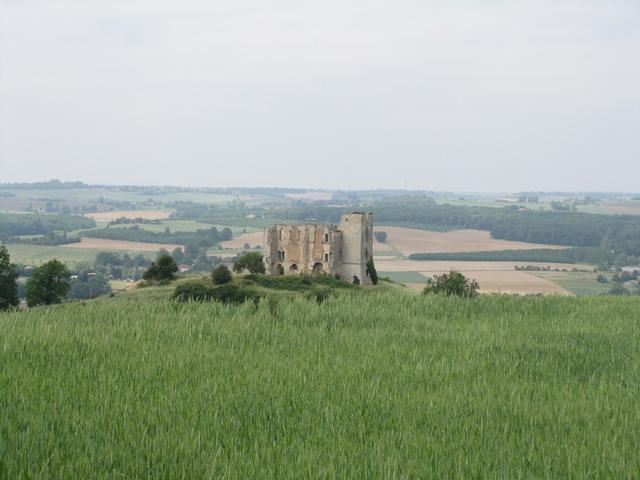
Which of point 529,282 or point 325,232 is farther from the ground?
point 325,232

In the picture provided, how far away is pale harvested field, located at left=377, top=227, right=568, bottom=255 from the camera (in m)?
128

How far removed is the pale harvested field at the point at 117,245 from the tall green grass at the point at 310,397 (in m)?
111

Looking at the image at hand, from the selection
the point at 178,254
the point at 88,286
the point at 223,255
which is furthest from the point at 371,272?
the point at 178,254

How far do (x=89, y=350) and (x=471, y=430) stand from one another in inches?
255

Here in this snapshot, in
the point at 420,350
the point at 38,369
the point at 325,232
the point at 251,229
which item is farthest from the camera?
the point at 251,229

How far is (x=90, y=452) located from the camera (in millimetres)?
7246

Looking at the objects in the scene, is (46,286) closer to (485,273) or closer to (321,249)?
(321,249)

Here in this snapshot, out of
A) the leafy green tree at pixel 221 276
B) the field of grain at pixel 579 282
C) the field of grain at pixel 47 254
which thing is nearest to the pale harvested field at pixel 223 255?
the field of grain at pixel 47 254

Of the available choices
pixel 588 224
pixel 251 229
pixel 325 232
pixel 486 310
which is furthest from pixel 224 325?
pixel 588 224

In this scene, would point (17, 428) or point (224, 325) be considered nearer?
point (17, 428)

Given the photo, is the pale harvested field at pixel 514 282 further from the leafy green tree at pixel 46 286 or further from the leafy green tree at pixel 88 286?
the leafy green tree at pixel 46 286

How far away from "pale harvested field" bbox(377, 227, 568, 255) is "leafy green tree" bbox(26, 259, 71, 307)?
80.7 meters

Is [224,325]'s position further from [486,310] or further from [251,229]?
[251,229]

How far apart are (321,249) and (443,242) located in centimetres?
7624
